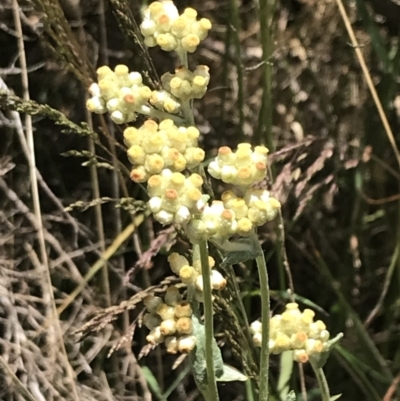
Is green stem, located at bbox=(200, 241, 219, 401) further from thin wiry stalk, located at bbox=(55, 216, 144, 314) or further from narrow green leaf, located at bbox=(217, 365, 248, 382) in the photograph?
thin wiry stalk, located at bbox=(55, 216, 144, 314)

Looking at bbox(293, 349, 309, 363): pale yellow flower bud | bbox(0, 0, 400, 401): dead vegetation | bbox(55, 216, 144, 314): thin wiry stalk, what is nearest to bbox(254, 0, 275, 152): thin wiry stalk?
bbox(0, 0, 400, 401): dead vegetation

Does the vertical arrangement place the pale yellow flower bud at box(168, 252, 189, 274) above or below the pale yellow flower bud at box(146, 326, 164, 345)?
above

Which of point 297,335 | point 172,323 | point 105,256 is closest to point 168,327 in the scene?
point 172,323

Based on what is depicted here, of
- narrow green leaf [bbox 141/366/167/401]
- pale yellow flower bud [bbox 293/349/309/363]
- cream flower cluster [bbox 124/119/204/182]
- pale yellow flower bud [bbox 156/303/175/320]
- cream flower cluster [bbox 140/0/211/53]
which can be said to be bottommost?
narrow green leaf [bbox 141/366/167/401]

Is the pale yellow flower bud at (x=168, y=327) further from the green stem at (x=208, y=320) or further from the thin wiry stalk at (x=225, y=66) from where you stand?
the thin wiry stalk at (x=225, y=66)

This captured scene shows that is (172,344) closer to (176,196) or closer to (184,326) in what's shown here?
(184,326)

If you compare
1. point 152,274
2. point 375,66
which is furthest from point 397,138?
point 152,274

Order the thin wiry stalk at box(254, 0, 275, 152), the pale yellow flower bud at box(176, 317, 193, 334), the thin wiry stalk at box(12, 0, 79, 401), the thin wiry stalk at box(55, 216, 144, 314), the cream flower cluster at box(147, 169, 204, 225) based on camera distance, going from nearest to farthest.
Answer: the cream flower cluster at box(147, 169, 204, 225)
the pale yellow flower bud at box(176, 317, 193, 334)
the thin wiry stalk at box(254, 0, 275, 152)
the thin wiry stalk at box(12, 0, 79, 401)
the thin wiry stalk at box(55, 216, 144, 314)

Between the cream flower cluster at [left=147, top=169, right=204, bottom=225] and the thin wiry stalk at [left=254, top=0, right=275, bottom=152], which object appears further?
the thin wiry stalk at [left=254, top=0, right=275, bottom=152]
